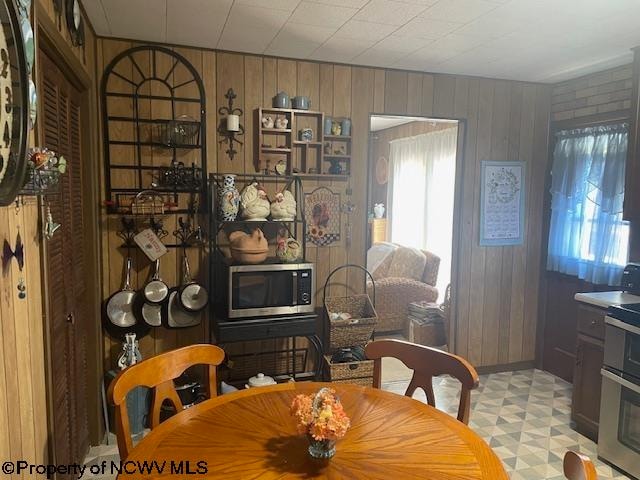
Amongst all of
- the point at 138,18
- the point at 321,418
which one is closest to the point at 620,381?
the point at 321,418

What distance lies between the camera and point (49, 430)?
1678 millimetres

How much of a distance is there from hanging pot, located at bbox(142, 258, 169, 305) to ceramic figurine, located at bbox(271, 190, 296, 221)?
0.83m

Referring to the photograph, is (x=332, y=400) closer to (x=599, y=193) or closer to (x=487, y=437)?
(x=487, y=437)

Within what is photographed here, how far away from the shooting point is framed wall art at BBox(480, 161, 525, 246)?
3916mm

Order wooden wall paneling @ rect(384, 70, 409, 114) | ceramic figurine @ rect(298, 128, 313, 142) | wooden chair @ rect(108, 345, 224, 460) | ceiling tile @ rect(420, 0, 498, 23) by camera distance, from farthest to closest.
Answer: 1. wooden wall paneling @ rect(384, 70, 409, 114)
2. ceramic figurine @ rect(298, 128, 313, 142)
3. ceiling tile @ rect(420, 0, 498, 23)
4. wooden chair @ rect(108, 345, 224, 460)

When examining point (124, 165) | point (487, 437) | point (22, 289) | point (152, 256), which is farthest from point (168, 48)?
point (487, 437)

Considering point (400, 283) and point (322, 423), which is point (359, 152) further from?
point (322, 423)

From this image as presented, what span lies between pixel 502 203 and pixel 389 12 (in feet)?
6.76

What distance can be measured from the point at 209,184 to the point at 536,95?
2770mm

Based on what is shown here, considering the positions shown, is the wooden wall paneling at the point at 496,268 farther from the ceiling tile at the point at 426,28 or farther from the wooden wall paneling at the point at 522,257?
the ceiling tile at the point at 426,28

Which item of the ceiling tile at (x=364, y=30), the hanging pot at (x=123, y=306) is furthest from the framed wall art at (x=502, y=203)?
the hanging pot at (x=123, y=306)

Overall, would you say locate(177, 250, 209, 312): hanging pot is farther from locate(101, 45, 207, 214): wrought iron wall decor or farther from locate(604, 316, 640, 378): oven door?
locate(604, 316, 640, 378): oven door

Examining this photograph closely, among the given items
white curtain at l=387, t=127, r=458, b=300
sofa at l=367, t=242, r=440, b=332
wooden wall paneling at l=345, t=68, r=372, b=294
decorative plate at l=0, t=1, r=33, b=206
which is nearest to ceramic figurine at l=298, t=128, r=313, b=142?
wooden wall paneling at l=345, t=68, r=372, b=294

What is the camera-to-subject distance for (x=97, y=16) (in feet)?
8.59
